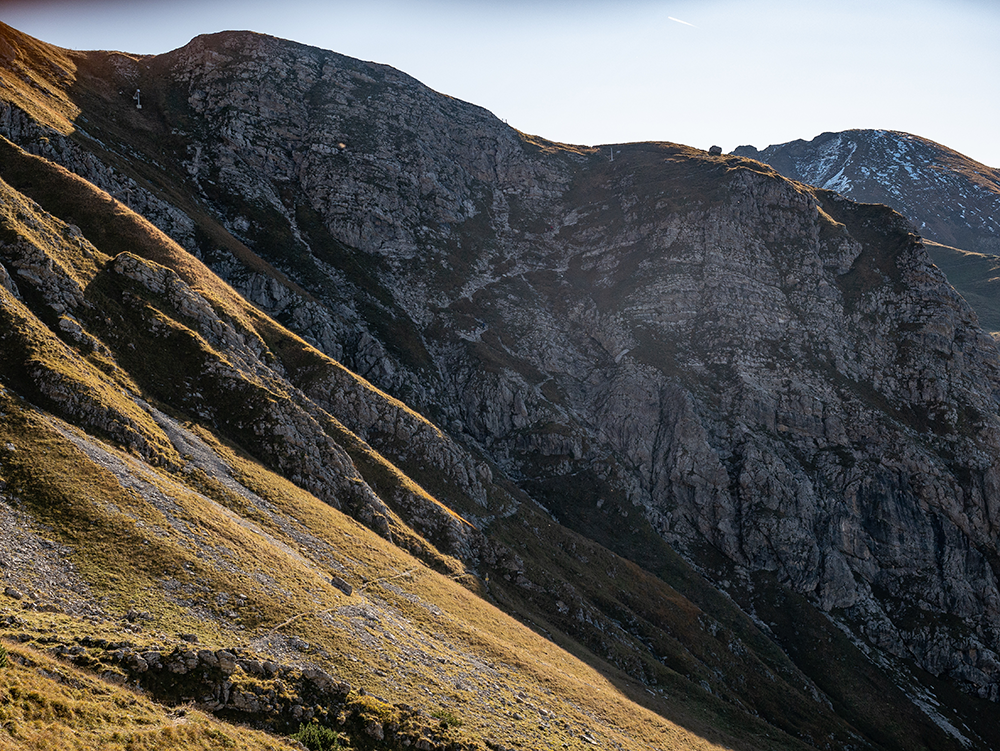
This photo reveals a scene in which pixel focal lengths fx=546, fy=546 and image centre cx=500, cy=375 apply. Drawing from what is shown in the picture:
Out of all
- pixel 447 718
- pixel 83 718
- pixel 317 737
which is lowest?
pixel 317 737

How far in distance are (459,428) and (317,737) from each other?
73694 millimetres

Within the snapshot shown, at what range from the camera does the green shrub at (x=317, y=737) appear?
2773 centimetres

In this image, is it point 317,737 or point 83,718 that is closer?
point 83,718

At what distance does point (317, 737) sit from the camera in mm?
28109

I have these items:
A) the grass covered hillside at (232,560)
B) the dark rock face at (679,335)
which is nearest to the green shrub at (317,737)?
the grass covered hillside at (232,560)

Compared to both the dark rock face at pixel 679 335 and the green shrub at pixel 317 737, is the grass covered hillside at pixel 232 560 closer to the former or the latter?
the green shrub at pixel 317 737

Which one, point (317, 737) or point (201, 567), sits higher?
point (201, 567)

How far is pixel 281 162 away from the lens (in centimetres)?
12988

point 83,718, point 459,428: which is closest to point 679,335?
point 459,428

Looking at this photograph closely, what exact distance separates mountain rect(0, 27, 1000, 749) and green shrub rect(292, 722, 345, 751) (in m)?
0.33

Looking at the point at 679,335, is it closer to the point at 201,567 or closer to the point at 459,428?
the point at 459,428

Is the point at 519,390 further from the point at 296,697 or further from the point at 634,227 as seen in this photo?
the point at 296,697

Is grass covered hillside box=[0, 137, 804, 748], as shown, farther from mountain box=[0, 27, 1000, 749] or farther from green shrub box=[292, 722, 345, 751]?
green shrub box=[292, 722, 345, 751]

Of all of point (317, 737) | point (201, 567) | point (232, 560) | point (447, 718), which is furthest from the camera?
point (232, 560)
